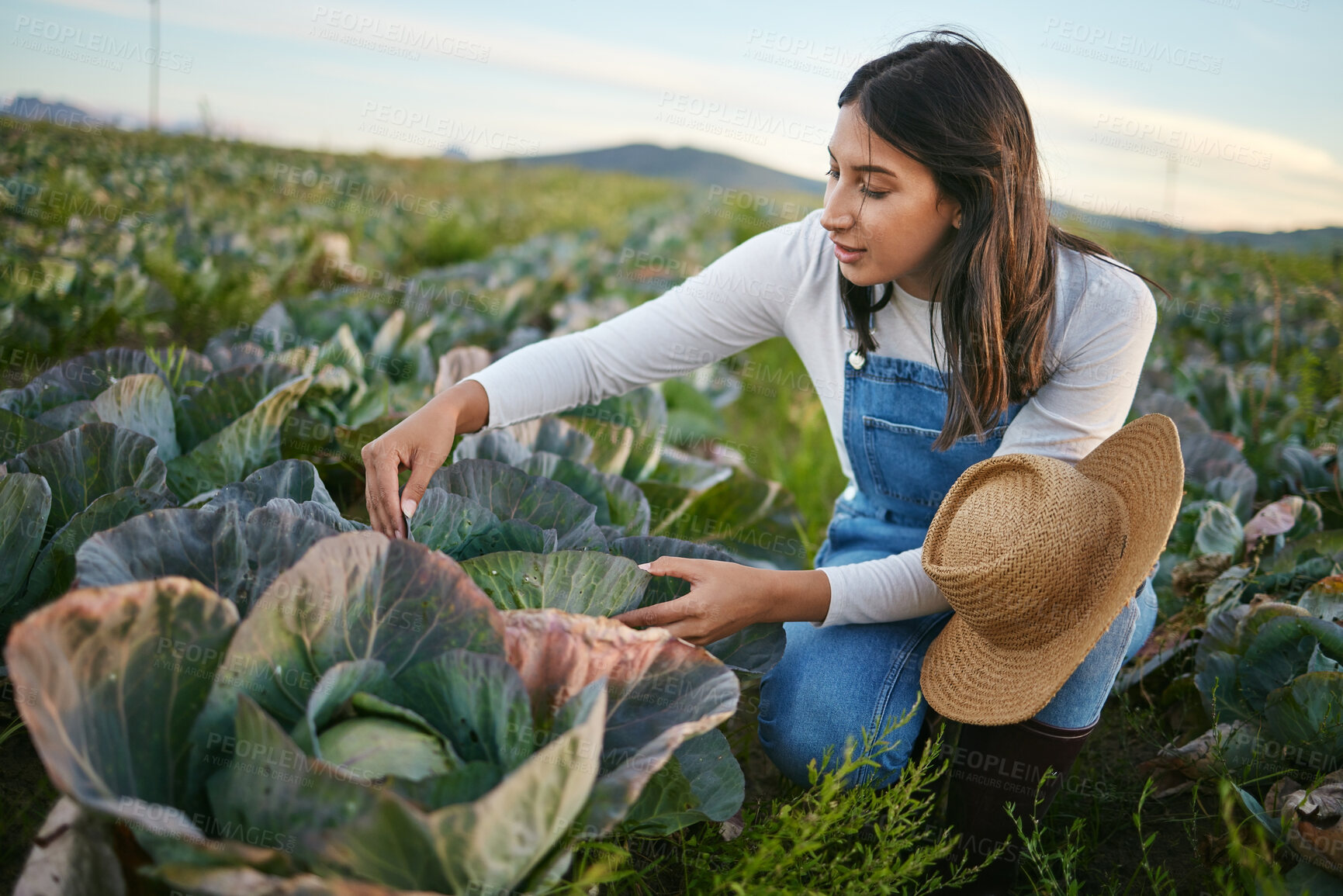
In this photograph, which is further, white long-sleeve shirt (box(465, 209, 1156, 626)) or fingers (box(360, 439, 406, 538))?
white long-sleeve shirt (box(465, 209, 1156, 626))

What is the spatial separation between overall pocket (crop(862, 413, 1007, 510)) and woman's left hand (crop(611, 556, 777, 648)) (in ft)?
2.22

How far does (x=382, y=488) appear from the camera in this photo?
170 centimetres

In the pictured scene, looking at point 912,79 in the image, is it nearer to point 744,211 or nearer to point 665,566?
point 665,566

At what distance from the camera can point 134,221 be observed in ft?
20.7

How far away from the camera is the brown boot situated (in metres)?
1.83

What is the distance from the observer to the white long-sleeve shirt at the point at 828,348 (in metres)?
1.90

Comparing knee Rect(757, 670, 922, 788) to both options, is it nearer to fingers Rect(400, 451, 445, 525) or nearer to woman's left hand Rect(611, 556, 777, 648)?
woman's left hand Rect(611, 556, 777, 648)

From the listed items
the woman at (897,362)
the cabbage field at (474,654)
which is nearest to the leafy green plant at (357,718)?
the cabbage field at (474,654)

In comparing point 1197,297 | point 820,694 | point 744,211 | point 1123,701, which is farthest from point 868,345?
point 744,211

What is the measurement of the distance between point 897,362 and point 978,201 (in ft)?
1.40

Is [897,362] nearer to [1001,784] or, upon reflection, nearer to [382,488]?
[1001,784]

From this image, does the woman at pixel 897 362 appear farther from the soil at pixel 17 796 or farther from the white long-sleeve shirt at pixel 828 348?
the soil at pixel 17 796

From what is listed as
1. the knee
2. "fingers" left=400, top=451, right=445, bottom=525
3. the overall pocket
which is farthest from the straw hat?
"fingers" left=400, top=451, right=445, bottom=525

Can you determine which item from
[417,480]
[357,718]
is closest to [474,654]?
[357,718]
